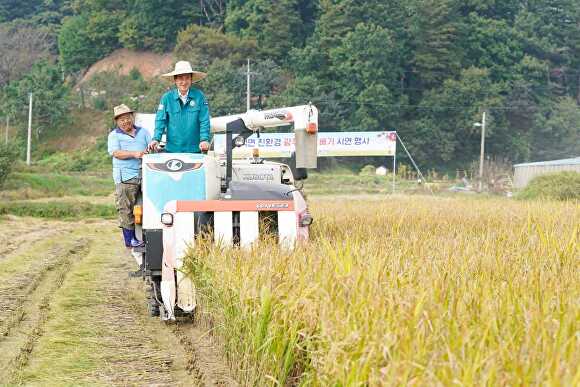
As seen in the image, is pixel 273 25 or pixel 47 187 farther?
Answer: pixel 273 25

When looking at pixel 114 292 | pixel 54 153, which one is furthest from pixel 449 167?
pixel 114 292

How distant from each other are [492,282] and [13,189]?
23.8 meters

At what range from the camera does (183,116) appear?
330 inches

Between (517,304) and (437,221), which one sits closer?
(517,304)

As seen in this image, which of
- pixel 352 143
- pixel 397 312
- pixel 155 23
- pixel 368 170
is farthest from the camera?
pixel 155 23

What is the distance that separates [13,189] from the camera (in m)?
26.6

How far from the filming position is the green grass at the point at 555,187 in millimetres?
22562

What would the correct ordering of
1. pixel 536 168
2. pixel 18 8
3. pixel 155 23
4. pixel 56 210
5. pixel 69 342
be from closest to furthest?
1. pixel 69 342
2. pixel 56 210
3. pixel 536 168
4. pixel 155 23
5. pixel 18 8

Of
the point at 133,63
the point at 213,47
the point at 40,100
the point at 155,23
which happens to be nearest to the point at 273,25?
the point at 213,47

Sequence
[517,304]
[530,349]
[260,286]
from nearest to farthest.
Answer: [530,349], [517,304], [260,286]

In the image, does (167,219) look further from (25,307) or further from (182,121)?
(25,307)

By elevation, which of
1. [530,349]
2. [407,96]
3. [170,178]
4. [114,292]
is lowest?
[114,292]

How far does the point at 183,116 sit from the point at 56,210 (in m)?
12.5

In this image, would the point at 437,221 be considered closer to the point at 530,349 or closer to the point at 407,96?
the point at 530,349
